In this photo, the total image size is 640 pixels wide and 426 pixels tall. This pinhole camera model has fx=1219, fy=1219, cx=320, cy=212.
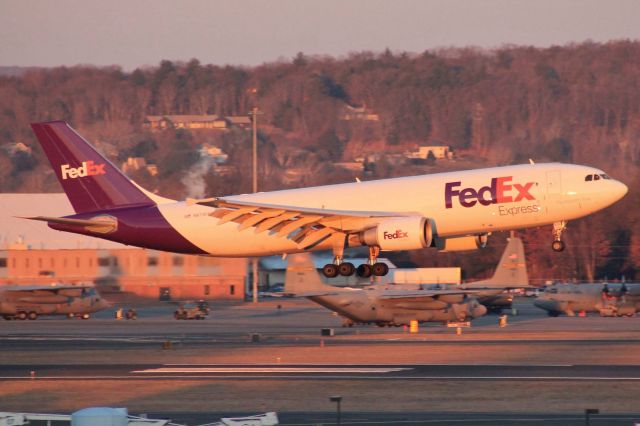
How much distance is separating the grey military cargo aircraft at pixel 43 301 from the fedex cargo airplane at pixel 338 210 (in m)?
24.4

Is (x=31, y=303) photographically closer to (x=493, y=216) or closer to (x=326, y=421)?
(x=493, y=216)

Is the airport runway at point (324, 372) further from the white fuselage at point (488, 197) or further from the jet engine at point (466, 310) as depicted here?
the jet engine at point (466, 310)

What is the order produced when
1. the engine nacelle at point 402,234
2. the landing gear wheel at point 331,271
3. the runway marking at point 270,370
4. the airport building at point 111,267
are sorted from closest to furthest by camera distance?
1. the runway marking at point 270,370
2. the engine nacelle at point 402,234
3. the landing gear wheel at point 331,271
4. the airport building at point 111,267

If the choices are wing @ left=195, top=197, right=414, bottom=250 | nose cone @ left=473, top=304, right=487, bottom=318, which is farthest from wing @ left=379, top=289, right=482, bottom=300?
wing @ left=195, top=197, right=414, bottom=250

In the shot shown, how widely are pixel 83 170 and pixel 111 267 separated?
3216 centimetres

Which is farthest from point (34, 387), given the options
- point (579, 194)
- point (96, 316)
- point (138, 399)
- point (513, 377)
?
point (96, 316)

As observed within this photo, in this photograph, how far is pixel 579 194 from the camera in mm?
49250

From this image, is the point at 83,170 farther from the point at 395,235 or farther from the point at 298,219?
the point at 395,235

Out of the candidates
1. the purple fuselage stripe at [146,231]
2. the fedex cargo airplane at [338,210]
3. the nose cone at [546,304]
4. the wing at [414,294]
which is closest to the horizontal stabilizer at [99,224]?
the fedex cargo airplane at [338,210]

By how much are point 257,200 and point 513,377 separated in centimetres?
1522

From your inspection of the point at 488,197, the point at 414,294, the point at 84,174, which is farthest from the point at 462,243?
the point at 84,174

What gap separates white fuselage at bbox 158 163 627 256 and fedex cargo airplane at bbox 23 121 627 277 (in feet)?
0.13

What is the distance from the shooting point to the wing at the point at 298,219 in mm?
50906

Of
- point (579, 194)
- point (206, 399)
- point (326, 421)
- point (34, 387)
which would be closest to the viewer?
point (326, 421)
